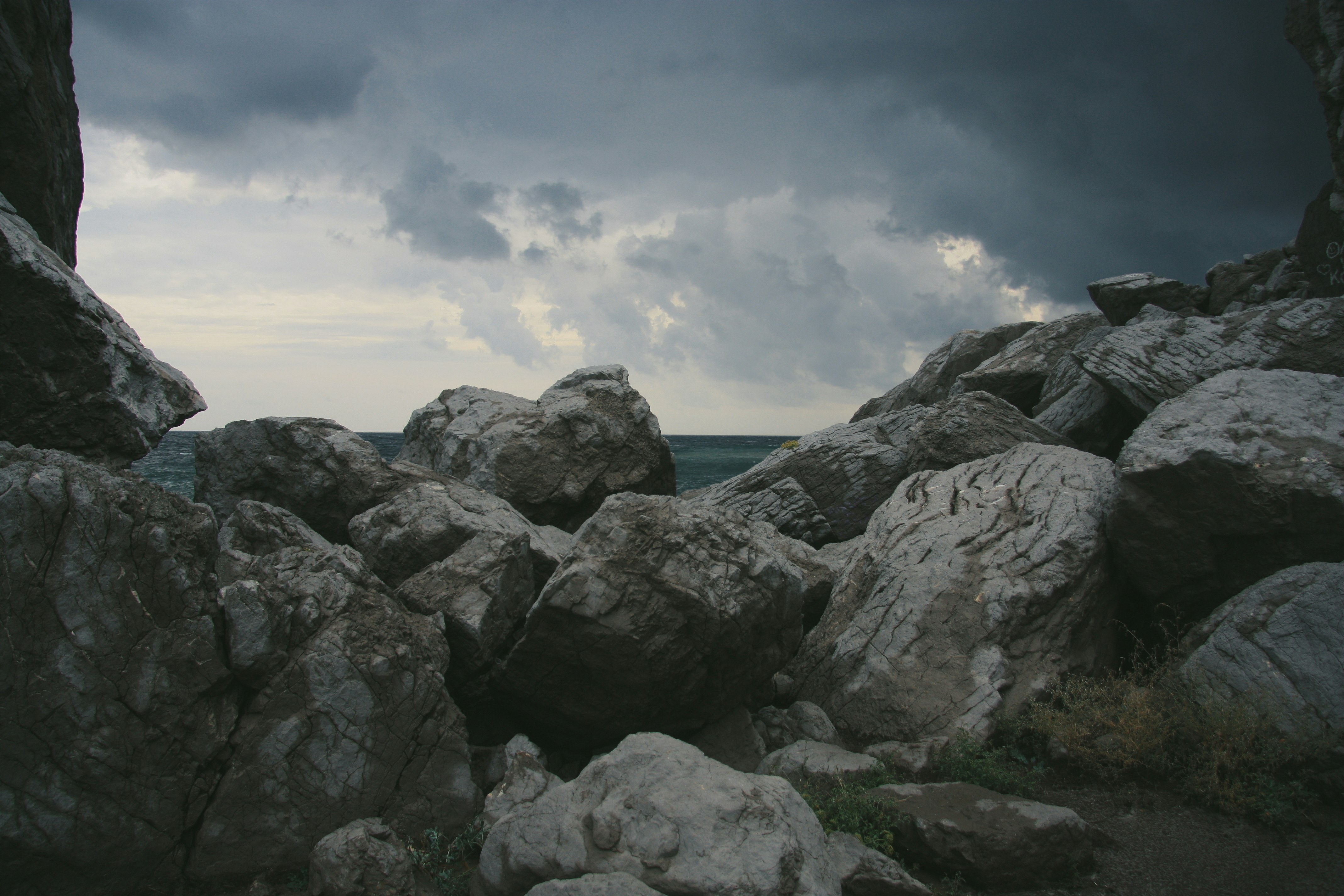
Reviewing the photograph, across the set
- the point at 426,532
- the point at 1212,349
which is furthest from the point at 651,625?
the point at 1212,349

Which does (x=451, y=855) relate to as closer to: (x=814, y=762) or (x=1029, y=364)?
(x=814, y=762)

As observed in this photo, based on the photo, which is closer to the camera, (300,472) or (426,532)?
(426,532)

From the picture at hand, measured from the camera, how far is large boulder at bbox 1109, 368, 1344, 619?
8.56m

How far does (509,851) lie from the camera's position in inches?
211

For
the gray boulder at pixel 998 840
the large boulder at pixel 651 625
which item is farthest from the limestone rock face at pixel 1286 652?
the large boulder at pixel 651 625

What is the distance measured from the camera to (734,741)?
319 inches

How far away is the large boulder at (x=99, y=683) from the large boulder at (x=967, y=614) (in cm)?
660

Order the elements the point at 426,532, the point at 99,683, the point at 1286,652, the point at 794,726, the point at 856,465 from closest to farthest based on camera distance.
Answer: the point at 99,683 < the point at 1286,652 < the point at 794,726 < the point at 426,532 < the point at 856,465

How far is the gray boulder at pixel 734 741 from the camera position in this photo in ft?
26.1

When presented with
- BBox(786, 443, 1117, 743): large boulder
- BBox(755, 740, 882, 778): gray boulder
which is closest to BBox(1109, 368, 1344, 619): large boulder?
BBox(786, 443, 1117, 743): large boulder

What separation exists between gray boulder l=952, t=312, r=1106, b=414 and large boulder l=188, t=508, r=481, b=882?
1671 cm

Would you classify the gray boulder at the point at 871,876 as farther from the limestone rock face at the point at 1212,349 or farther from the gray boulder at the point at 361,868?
the limestone rock face at the point at 1212,349

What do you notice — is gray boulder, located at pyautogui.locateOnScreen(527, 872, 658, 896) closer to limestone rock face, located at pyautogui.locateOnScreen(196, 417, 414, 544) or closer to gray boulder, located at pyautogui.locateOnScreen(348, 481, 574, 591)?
gray boulder, located at pyautogui.locateOnScreen(348, 481, 574, 591)

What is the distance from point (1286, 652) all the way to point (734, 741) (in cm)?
568
